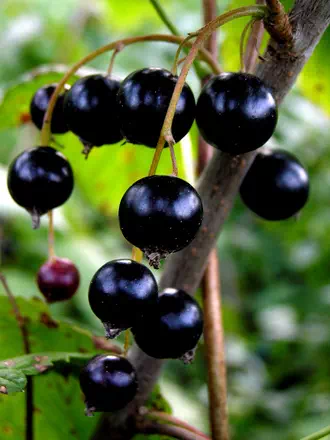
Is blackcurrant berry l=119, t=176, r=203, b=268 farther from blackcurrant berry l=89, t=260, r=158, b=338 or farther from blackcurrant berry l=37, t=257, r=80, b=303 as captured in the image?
blackcurrant berry l=37, t=257, r=80, b=303

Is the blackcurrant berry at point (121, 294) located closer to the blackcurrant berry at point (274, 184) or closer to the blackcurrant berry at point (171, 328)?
the blackcurrant berry at point (171, 328)

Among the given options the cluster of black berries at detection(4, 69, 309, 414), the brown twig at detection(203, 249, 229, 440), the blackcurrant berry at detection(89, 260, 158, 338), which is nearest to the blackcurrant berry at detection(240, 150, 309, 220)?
the cluster of black berries at detection(4, 69, 309, 414)

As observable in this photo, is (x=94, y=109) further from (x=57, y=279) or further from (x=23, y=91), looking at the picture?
(x=23, y=91)

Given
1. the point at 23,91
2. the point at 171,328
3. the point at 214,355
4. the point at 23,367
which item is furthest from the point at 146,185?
the point at 23,91

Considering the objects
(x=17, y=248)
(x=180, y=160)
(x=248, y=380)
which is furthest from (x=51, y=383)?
(x=248, y=380)

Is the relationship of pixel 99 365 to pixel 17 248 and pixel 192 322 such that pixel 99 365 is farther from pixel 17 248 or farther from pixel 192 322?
pixel 17 248

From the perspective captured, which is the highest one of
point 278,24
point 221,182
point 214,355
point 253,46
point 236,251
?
point 278,24
